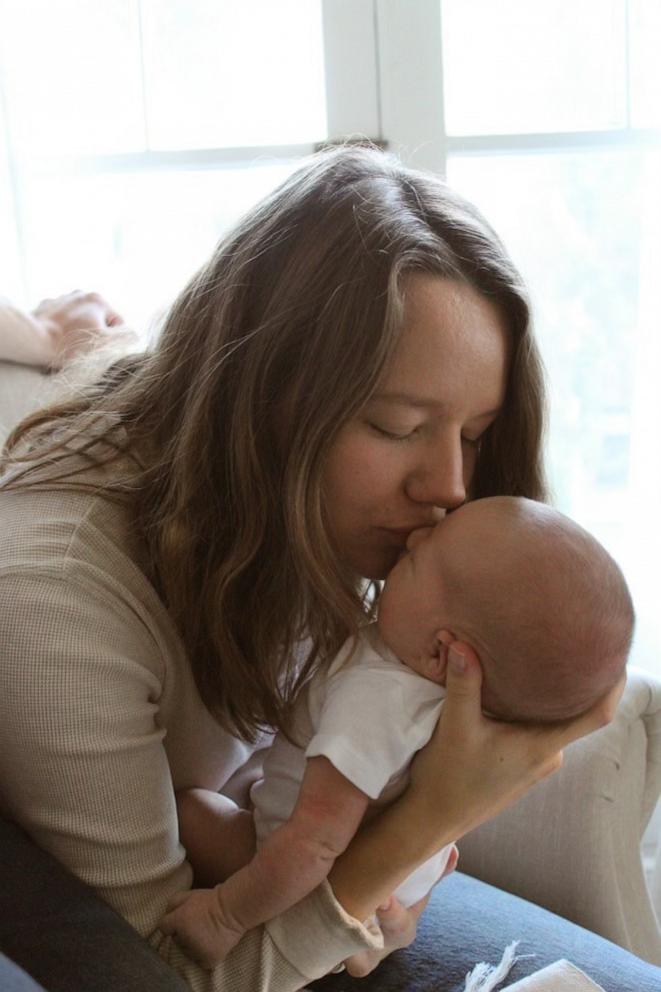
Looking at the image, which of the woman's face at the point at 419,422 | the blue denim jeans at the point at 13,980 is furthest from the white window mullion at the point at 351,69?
the blue denim jeans at the point at 13,980

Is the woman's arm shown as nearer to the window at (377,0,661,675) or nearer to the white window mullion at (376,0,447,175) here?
the window at (377,0,661,675)

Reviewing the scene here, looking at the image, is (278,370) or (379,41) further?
(379,41)

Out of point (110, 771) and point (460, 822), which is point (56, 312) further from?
point (460, 822)

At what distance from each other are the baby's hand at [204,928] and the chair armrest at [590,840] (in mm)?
573

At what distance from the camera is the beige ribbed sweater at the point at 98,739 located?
973mm

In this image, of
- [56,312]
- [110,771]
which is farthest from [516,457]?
[56,312]

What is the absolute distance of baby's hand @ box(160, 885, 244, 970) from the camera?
3.28 ft

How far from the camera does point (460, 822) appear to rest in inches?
42.4

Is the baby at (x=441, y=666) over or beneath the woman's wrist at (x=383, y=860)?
over

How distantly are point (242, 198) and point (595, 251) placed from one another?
2.50ft

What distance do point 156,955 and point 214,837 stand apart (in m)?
0.27

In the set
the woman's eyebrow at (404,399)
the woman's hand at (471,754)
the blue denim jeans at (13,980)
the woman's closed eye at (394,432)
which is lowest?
the woman's hand at (471,754)

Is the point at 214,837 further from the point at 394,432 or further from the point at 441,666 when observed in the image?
the point at 394,432

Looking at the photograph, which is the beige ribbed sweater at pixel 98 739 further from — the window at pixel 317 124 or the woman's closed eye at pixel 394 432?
the window at pixel 317 124
